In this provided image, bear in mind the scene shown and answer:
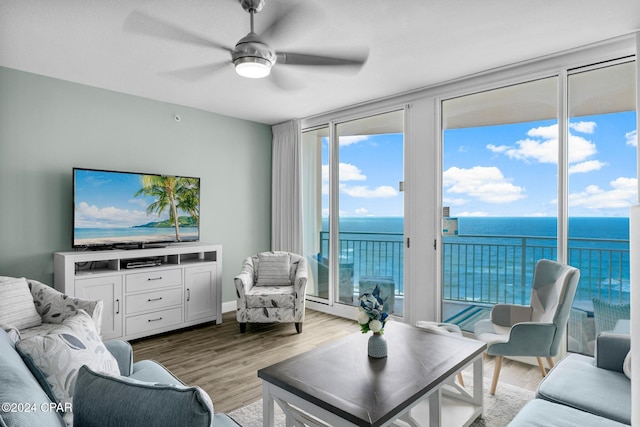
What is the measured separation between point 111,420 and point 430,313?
3427 mm

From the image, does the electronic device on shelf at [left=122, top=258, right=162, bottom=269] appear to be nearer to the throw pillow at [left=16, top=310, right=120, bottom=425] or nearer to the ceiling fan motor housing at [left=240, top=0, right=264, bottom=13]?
the throw pillow at [left=16, top=310, right=120, bottom=425]

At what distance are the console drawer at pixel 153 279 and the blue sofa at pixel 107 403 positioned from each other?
2.81m

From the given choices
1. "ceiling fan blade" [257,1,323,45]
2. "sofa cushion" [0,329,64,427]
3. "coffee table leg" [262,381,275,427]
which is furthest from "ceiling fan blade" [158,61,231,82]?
"sofa cushion" [0,329,64,427]

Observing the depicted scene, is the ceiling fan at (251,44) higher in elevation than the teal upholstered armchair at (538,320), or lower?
higher

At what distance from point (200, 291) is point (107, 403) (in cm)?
343

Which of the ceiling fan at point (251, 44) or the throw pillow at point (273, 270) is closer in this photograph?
the ceiling fan at point (251, 44)

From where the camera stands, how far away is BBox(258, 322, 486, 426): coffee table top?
5.42ft

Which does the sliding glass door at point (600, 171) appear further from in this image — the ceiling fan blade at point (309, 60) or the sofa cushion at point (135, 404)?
the sofa cushion at point (135, 404)

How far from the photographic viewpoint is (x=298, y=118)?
5.13 meters

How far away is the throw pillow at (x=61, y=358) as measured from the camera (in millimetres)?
1361

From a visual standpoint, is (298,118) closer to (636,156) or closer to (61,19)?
(61,19)

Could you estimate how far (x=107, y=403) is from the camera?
94 centimetres

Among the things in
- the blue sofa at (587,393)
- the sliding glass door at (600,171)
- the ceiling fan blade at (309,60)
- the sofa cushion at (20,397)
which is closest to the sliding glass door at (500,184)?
the sliding glass door at (600,171)

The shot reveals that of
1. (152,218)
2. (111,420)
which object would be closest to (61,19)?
(152,218)
